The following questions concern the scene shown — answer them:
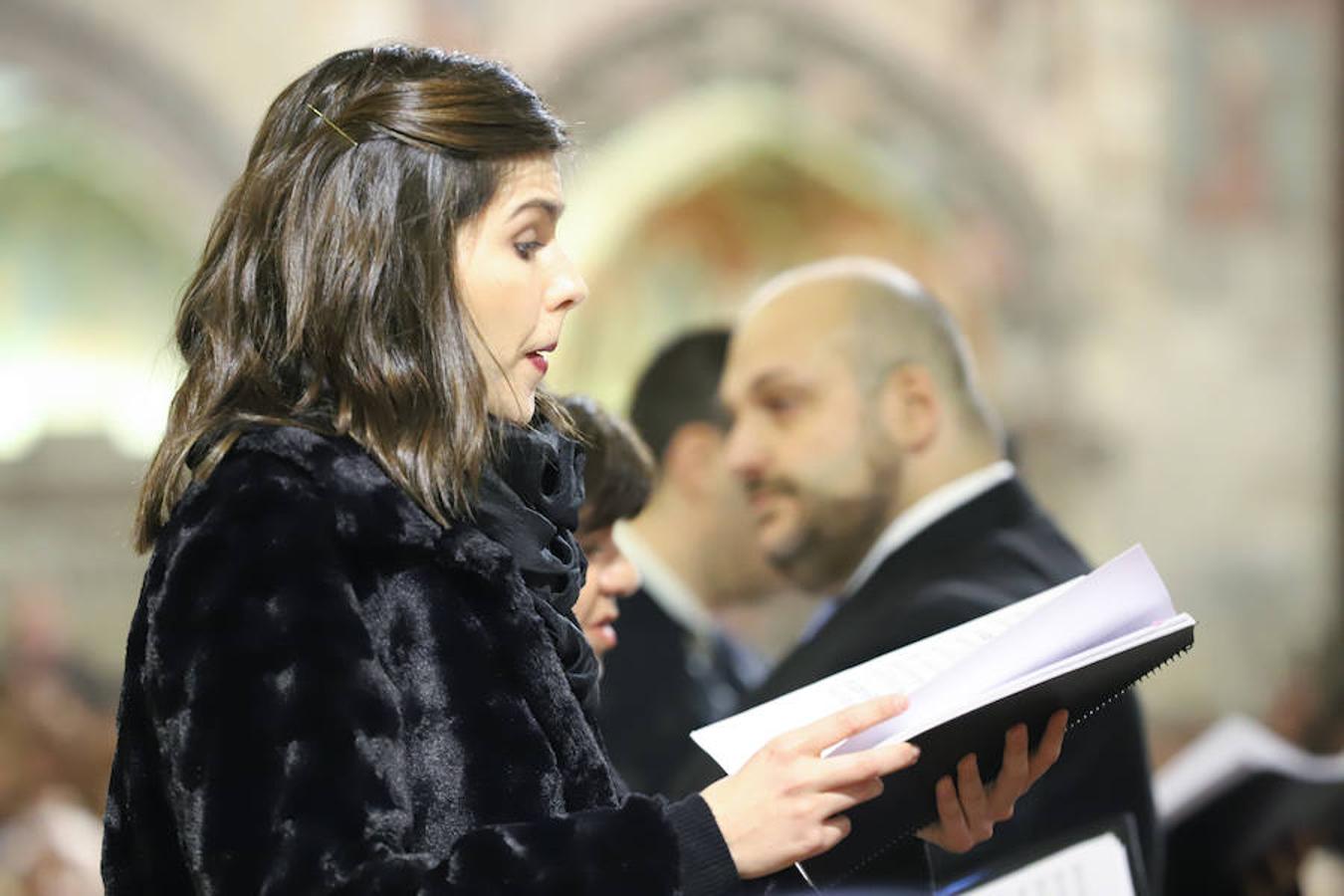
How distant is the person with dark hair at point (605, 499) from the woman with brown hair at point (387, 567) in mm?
659

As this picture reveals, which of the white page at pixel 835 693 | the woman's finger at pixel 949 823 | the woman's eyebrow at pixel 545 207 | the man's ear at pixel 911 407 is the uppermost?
the man's ear at pixel 911 407

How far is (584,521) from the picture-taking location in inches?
94.6

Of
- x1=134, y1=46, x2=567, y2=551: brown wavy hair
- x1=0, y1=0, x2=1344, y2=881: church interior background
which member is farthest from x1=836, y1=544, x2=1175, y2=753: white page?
x1=0, y1=0, x2=1344, y2=881: church interior background

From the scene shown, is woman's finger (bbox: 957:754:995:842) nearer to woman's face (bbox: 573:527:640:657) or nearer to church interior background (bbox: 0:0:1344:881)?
woman's face (bbox: 573:527:640:657)

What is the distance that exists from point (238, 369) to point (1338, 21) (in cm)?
934

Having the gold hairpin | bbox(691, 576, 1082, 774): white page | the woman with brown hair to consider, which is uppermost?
the gold hairpin

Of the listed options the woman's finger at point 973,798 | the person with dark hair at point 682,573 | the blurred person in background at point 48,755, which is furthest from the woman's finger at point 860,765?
the blurred person in background at point 48,755

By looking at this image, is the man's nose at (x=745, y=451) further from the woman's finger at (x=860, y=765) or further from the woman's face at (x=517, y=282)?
the woman's finger at (x=860, y=765)

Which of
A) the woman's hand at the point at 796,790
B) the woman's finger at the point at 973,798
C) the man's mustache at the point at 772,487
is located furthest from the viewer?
the man's mustache at the point at 772,487

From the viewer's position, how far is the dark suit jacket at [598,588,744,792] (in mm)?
3295

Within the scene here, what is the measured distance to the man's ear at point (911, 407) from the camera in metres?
2.97

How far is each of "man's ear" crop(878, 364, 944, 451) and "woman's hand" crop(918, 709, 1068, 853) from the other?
1.22m

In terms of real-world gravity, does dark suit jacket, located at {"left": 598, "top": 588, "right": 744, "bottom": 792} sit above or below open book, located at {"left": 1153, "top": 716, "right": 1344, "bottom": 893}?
above

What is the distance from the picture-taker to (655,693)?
3.50 meters
